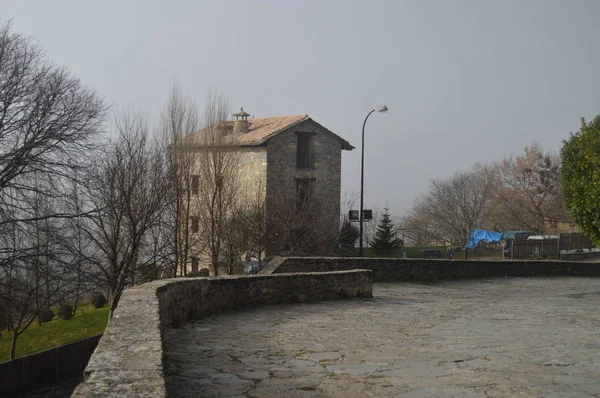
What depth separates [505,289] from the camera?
1703 cm

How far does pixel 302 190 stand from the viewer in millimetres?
42812

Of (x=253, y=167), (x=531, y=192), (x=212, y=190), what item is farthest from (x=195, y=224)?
(x=531, y=192)

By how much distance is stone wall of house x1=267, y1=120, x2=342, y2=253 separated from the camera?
4219cm

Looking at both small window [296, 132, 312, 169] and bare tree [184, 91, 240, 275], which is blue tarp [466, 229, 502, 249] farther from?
bare tree [184, 91, 240, 275]

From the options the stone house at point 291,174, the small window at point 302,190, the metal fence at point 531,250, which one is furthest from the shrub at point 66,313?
the metal fence at point 531,250

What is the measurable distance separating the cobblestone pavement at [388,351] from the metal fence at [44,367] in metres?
7.57

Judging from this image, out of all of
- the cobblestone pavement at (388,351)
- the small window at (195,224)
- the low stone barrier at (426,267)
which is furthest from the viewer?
the small window at (195,224)

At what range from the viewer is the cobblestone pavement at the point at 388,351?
572cm

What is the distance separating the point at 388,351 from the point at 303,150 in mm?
38053

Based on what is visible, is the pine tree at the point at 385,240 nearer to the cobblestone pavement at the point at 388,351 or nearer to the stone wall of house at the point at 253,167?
the stone wall of house at the point at 253,167

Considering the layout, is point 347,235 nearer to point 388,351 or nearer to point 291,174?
point 291,174

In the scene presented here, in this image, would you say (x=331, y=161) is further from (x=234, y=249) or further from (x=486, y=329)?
(x=486, y=329)

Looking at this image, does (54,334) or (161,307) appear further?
(54,334)

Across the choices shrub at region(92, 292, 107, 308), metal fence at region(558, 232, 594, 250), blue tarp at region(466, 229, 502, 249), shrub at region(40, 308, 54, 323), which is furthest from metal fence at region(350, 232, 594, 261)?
shrub at region(40, 308, 54, 323)
